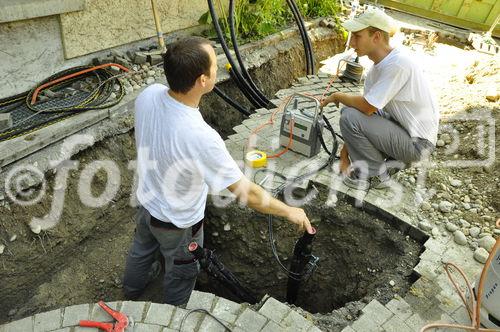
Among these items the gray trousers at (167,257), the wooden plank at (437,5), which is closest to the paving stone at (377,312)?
the gray trousers at (167,257)

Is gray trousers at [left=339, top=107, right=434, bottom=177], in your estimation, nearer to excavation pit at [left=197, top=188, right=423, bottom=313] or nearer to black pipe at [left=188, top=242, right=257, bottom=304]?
excavation pit at [left=197, top=188, right=423, bottom=313]

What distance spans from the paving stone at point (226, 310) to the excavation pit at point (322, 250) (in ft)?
4.59

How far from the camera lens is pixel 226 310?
8.91 ft

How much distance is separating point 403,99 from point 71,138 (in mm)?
3497

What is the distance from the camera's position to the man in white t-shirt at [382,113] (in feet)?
11.5

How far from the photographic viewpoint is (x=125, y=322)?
99.6 inches

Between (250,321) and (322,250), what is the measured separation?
1.68m

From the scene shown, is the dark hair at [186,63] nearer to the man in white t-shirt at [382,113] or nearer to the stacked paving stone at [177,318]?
the stacked paving stone at [177,318]

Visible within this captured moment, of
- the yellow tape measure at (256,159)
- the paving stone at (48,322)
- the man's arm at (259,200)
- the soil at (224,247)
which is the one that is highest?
the man's arm at (259,200)

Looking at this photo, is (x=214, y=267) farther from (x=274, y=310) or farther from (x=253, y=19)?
(x=253, y=19)

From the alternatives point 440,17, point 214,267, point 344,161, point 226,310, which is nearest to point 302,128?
point 344,161

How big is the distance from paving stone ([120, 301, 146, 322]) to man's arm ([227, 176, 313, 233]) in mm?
1019

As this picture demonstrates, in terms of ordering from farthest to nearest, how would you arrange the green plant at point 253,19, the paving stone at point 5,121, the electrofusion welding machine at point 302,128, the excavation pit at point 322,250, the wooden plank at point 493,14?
the wooden plank at point 493,14, the green plant at point 253,19, the electrofusion welding machine at point 302,128, the paving stone at point 5,121, the excavation pit at point 322,250

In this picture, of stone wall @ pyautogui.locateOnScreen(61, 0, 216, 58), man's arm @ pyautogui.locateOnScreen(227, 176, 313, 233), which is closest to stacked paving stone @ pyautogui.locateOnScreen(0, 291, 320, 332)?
man's arm @ pyautogui.locateOnScreen(227, 176, 313, 233)
